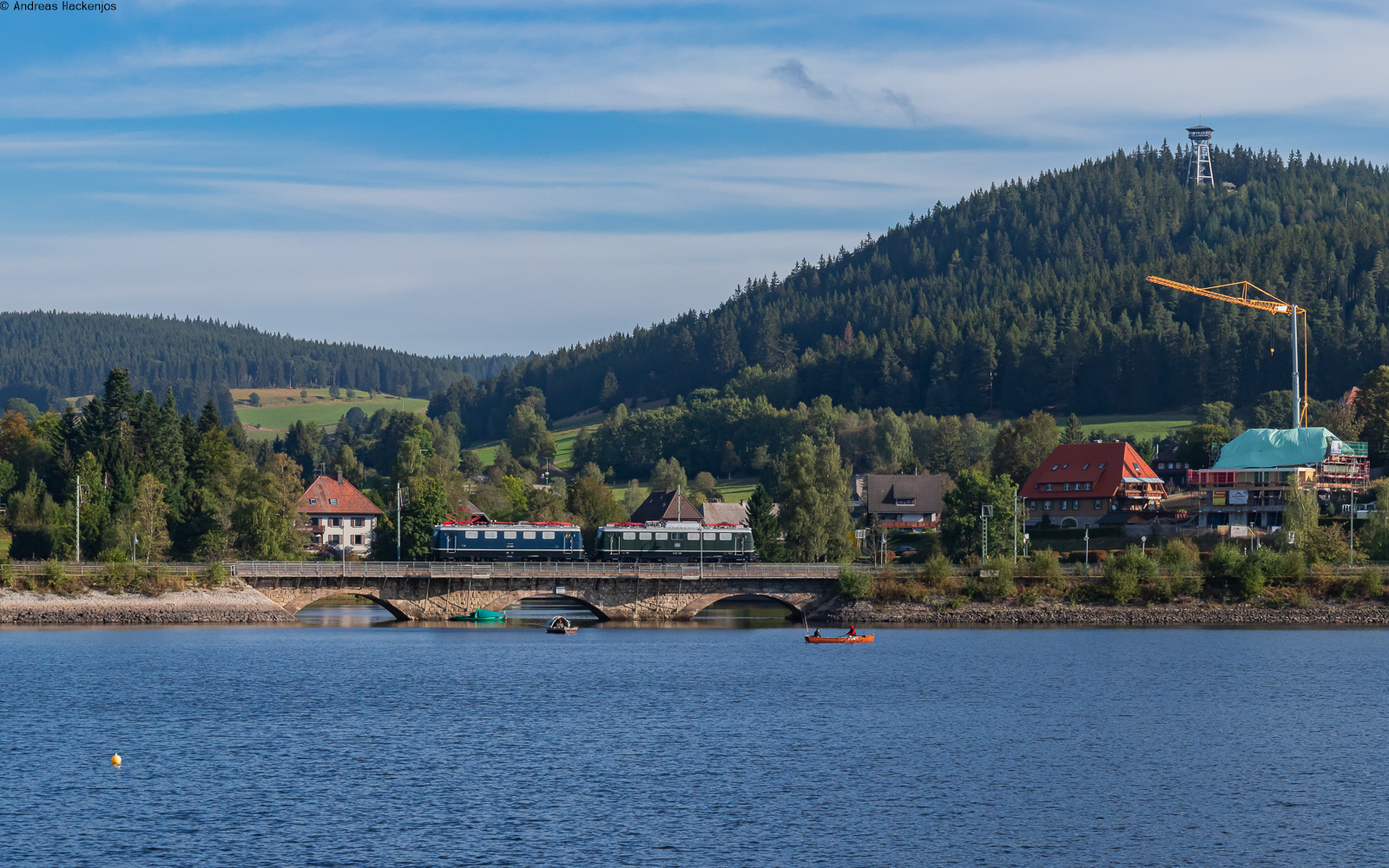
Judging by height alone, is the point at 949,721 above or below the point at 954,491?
below

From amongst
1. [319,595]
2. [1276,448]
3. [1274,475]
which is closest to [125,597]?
[319,595]

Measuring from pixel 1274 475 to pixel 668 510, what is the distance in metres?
63.9

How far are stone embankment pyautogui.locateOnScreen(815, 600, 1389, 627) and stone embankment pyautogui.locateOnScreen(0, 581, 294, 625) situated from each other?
41512 mm

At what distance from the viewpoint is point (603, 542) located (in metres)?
120

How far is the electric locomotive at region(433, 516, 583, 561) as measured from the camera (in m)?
115

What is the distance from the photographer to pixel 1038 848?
3934cm

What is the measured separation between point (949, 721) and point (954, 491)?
76.2m

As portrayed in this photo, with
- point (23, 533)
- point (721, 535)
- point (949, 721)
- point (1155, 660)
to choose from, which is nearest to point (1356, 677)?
point (1155, 660)

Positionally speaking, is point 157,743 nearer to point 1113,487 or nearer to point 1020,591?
point 1020,591

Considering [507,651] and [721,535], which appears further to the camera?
[721,535]

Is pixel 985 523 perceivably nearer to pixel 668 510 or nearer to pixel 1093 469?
pixel 668 510

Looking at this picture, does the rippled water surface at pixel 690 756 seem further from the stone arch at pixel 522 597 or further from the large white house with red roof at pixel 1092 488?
the large white house with red roof at pixel 1092 488

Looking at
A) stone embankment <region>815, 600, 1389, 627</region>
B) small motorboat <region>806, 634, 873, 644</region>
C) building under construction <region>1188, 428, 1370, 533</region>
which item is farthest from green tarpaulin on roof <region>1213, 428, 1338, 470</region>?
small motorboat <region>806, 634, 873, 644</region>

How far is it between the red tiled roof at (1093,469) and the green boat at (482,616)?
250 ft
